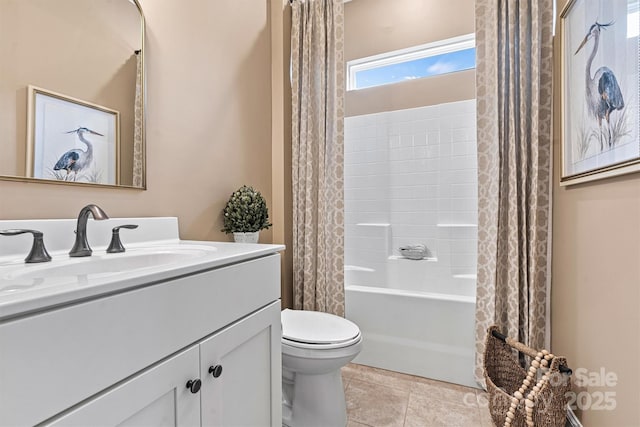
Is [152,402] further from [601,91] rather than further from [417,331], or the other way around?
[601,91]

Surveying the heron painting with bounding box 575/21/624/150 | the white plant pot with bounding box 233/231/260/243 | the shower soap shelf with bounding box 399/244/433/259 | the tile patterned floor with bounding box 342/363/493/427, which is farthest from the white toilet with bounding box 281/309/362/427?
the heron painting with bounding box 575/21/624/150

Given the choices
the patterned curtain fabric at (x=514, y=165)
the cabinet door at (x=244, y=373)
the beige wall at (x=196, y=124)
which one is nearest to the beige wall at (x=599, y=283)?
the patterned curtain fabric at (x=514, y=165)

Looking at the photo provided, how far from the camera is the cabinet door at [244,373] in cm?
80

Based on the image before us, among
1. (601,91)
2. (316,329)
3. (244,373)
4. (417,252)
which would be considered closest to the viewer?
(244,373)

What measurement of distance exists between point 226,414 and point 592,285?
1450 mm

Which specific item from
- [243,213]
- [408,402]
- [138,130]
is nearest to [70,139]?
[138,130]

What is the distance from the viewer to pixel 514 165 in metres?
1.62

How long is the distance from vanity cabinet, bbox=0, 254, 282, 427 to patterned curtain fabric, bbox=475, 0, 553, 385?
1295 mm

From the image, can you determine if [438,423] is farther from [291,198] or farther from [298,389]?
[291,198]

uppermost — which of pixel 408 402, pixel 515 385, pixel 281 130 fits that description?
pixel 281 130

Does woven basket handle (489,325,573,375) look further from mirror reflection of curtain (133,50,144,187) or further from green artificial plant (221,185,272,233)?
mirror reflection of curtain (133,50,144,187)

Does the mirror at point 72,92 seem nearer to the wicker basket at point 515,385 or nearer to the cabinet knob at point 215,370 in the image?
the cabinet knob at point 215,370

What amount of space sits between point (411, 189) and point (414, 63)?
990 mm

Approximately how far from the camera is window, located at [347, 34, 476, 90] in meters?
2.24
